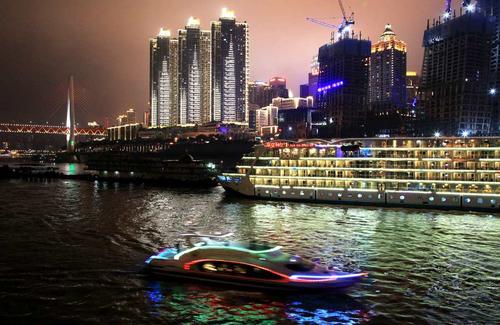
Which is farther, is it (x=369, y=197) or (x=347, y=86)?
(x=347, y=86)

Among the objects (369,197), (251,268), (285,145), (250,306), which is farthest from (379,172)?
(250,306)

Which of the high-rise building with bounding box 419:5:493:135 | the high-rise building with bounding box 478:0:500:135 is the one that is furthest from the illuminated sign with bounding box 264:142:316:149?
the high-rise building with bounding box 478:0:500:135

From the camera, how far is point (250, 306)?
51.6ft

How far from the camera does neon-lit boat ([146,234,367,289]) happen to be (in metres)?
16.5

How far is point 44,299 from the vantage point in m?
16.6

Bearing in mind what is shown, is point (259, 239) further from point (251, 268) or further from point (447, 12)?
point (447, 12)

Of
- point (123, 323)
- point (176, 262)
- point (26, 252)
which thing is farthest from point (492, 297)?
point (26, 252)

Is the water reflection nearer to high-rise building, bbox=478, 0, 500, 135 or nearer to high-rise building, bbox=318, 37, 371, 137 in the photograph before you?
high-rise building, bbox=478, 0, 500, 135

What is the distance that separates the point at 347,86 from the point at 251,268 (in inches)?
7117

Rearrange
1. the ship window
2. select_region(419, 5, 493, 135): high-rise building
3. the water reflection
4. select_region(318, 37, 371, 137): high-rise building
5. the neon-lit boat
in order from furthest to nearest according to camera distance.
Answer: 1. select_region(318, 37, 371, 137): high-rise building
2. select_region(419, 5, 493, 135): high-rise building
3. the ship window
4. the neon-lit boat
5. the water reflection

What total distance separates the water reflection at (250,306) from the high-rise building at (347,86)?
6687 inches

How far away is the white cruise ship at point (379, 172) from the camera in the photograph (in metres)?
40.7

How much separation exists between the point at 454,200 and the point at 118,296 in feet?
113

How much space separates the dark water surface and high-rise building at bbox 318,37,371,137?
149m
